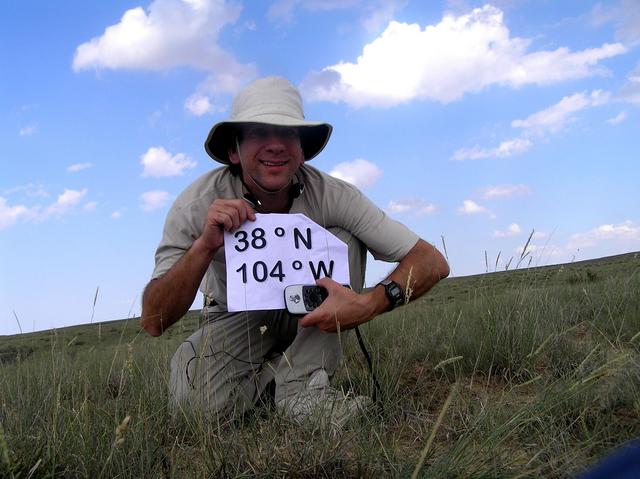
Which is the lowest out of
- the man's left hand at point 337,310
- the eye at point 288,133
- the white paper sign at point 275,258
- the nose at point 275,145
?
the man's left hand at point 337,310

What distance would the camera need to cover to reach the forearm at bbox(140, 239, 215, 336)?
2836 millimetres

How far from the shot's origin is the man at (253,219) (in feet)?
Answer: 9.32

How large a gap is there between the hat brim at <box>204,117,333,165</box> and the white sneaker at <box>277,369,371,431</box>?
1236mm

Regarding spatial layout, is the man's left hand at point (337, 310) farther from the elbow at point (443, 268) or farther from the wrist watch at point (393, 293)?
the elbow at point (443, 268)

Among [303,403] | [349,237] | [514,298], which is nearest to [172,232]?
[349,237]

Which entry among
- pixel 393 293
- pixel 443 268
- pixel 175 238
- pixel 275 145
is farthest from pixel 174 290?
pixel 443 268

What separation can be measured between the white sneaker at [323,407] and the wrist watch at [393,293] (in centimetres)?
53

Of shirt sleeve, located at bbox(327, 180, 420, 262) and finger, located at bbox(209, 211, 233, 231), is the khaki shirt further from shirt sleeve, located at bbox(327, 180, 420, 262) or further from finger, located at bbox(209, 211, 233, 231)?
finger, located at bbox(209, 211, 233, 231)

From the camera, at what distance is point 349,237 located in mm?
3365

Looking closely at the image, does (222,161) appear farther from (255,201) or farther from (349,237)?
(349,237)

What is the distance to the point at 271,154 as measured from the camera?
2.98 meters

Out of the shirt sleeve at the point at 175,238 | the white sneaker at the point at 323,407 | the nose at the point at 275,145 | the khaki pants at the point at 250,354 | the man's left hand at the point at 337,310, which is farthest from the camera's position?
the khaki pants at the point at 250,354

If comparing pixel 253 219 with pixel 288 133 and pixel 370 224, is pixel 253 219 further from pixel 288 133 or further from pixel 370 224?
pixel 370 224

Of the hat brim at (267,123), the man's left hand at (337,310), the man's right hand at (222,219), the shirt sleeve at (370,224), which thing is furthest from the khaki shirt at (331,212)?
the man's left hand at (337,310)
